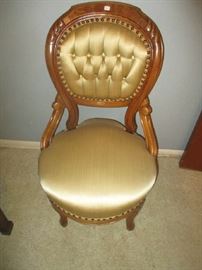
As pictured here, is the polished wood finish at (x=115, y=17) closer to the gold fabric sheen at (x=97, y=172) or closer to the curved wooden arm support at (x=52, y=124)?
the curved wooden arm support at (x=52, y=124)

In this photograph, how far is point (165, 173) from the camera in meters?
1.76


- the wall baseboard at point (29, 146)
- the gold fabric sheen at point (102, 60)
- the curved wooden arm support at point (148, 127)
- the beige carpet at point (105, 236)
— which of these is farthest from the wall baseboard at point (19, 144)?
the curved wooden arm support at point (148, 127)

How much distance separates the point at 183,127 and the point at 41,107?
84cm

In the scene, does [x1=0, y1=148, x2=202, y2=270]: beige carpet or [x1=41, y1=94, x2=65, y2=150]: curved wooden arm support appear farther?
[x1=0, y1=148, x2=202, y2=270]: beige carpet

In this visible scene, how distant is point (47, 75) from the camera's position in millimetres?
1404

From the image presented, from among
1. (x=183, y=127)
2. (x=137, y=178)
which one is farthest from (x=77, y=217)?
(x=183, y=127)

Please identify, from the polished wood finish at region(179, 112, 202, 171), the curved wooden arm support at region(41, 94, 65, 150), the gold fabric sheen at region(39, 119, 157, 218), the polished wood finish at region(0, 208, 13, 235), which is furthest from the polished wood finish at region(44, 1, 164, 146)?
the polished wood finish at region(0, 208, 13, 235)

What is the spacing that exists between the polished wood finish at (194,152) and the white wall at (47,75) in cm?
7

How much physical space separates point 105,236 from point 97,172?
536 mm

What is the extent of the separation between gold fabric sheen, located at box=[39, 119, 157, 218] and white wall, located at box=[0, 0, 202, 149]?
0.38 metres

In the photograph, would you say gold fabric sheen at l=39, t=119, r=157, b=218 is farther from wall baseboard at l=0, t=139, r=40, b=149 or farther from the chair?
wall baseboard at l=0, t=139, r=40, b=149

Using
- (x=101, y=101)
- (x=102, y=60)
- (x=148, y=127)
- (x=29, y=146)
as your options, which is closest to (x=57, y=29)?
(x=102, y=60)

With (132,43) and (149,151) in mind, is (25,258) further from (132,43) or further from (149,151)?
(132,43)

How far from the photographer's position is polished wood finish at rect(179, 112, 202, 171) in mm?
1540
